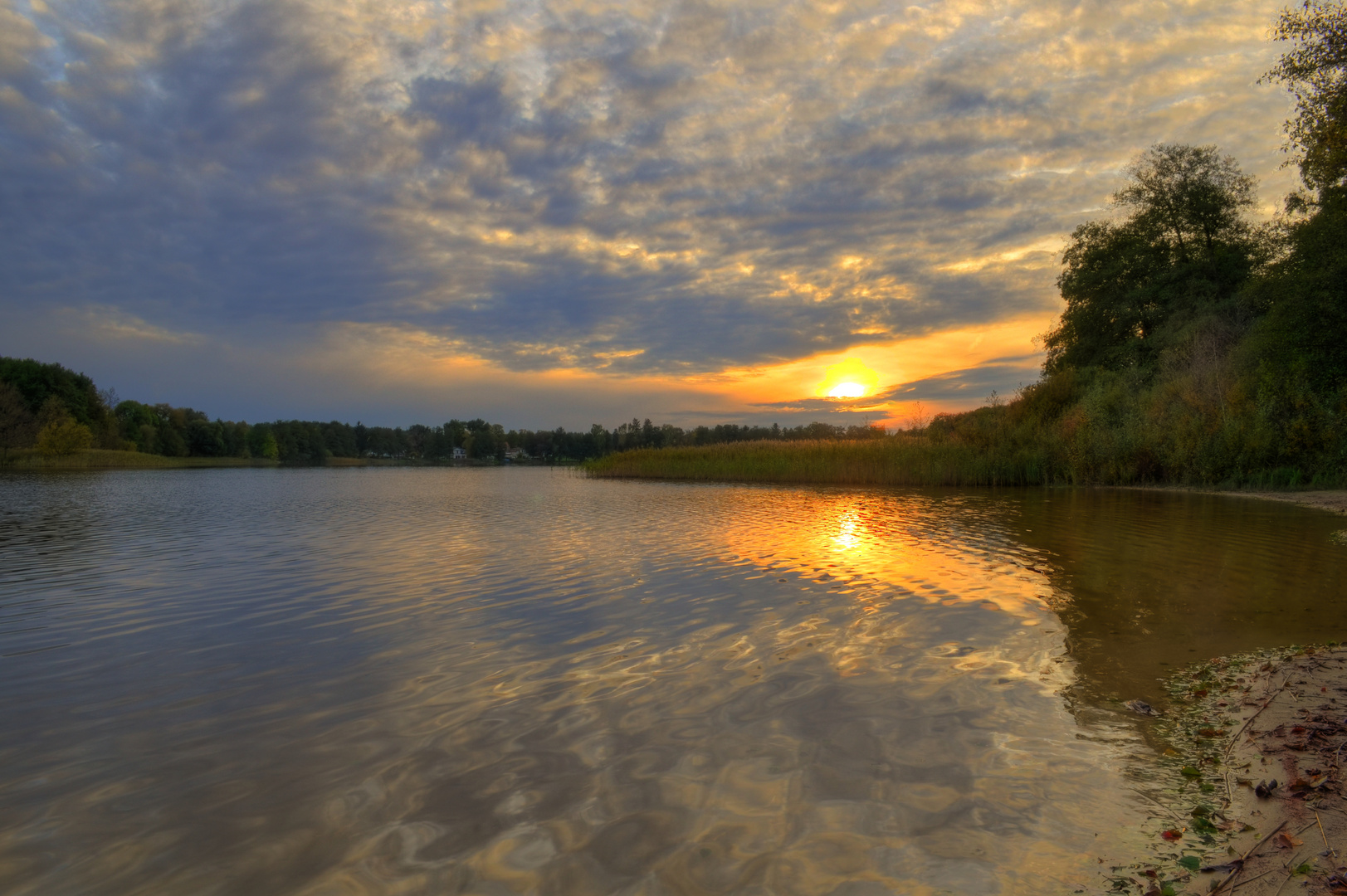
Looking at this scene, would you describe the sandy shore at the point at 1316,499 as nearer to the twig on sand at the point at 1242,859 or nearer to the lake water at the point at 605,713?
the lake water at the point at 605,713

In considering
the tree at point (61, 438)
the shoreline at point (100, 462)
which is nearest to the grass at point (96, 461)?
the shoreline at point (100, 462)

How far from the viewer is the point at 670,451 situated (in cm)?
4147

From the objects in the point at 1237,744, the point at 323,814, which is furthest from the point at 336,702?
the point at 1237,744

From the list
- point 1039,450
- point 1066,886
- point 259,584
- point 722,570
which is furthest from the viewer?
point 1039,450

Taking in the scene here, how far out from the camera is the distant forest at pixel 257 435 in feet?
187

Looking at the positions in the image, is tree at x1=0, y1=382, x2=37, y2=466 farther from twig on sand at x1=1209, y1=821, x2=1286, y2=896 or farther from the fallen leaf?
the fallen leaf

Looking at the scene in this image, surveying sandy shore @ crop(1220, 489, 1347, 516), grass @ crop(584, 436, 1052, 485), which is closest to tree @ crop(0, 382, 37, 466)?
grass @ crop(584, 436, 1052, 485)

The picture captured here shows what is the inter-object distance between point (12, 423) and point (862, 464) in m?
67.8

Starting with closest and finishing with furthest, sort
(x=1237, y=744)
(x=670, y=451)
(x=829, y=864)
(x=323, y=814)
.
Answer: (x=829, y=864)
(x=323, y=814)
(x=1237, y=744)
(x=670, y=451)

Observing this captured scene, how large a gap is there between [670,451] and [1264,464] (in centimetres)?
2710

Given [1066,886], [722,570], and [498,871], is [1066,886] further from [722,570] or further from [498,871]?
[722,570]

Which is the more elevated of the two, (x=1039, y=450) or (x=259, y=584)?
(x=1039, y=450)

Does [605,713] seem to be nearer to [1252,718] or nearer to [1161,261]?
[1252,718]

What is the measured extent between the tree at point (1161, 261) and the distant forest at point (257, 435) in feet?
46.8
